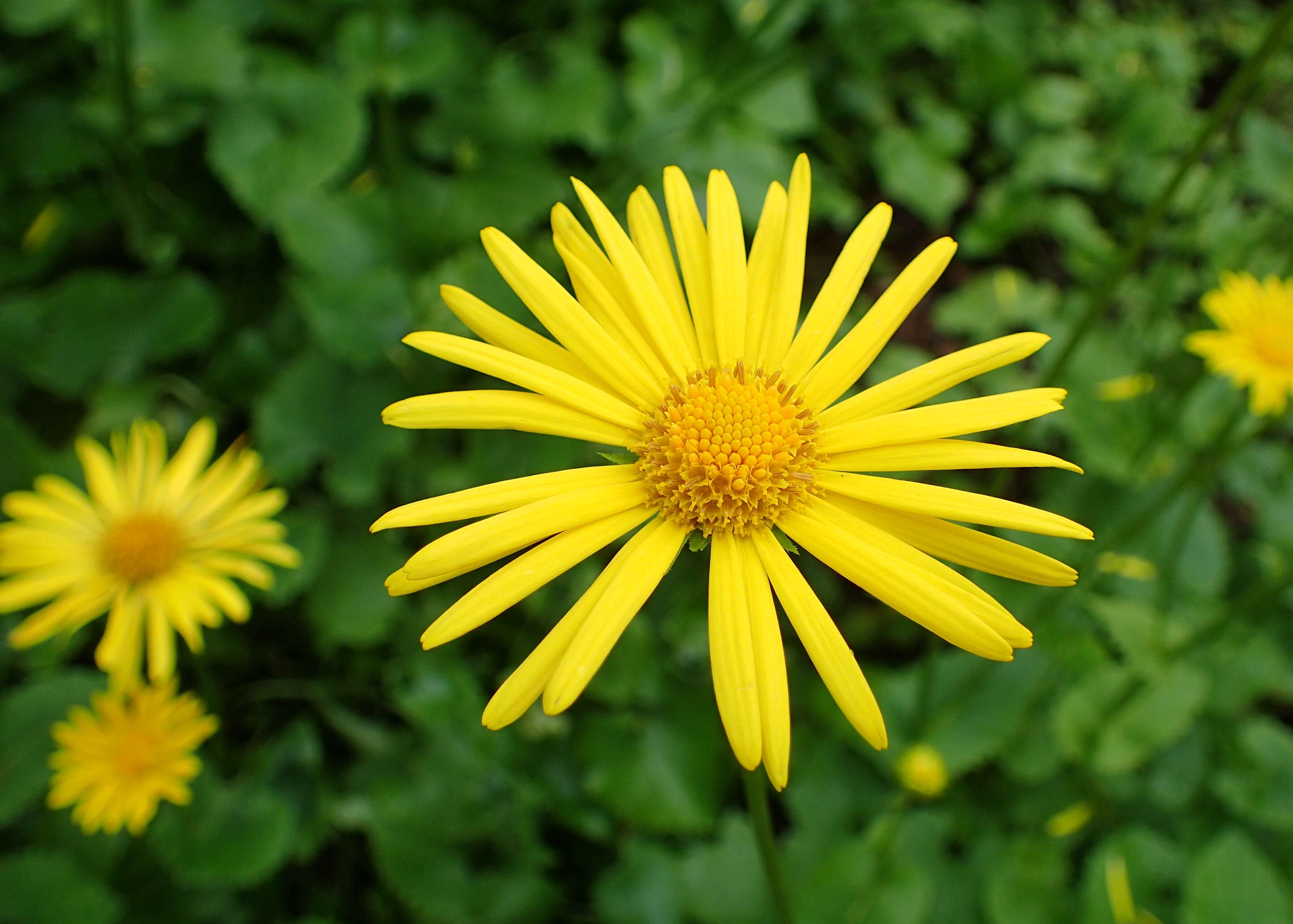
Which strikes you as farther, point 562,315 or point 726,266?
point 726,266

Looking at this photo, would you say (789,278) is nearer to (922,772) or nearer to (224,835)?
(922,772)

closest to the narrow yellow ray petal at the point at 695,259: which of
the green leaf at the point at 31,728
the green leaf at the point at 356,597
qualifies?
the green leaf at the point at 356,597

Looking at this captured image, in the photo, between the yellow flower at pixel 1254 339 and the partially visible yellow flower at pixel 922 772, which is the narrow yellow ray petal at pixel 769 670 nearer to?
the partially visible yellow flower at pixel 922 772

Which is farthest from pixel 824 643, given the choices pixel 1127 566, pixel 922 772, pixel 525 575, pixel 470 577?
pixel 1127 566

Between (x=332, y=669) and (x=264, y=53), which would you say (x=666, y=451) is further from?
(x=264, y=53)

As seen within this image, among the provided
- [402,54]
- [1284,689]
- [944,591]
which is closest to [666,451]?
[944,591]
